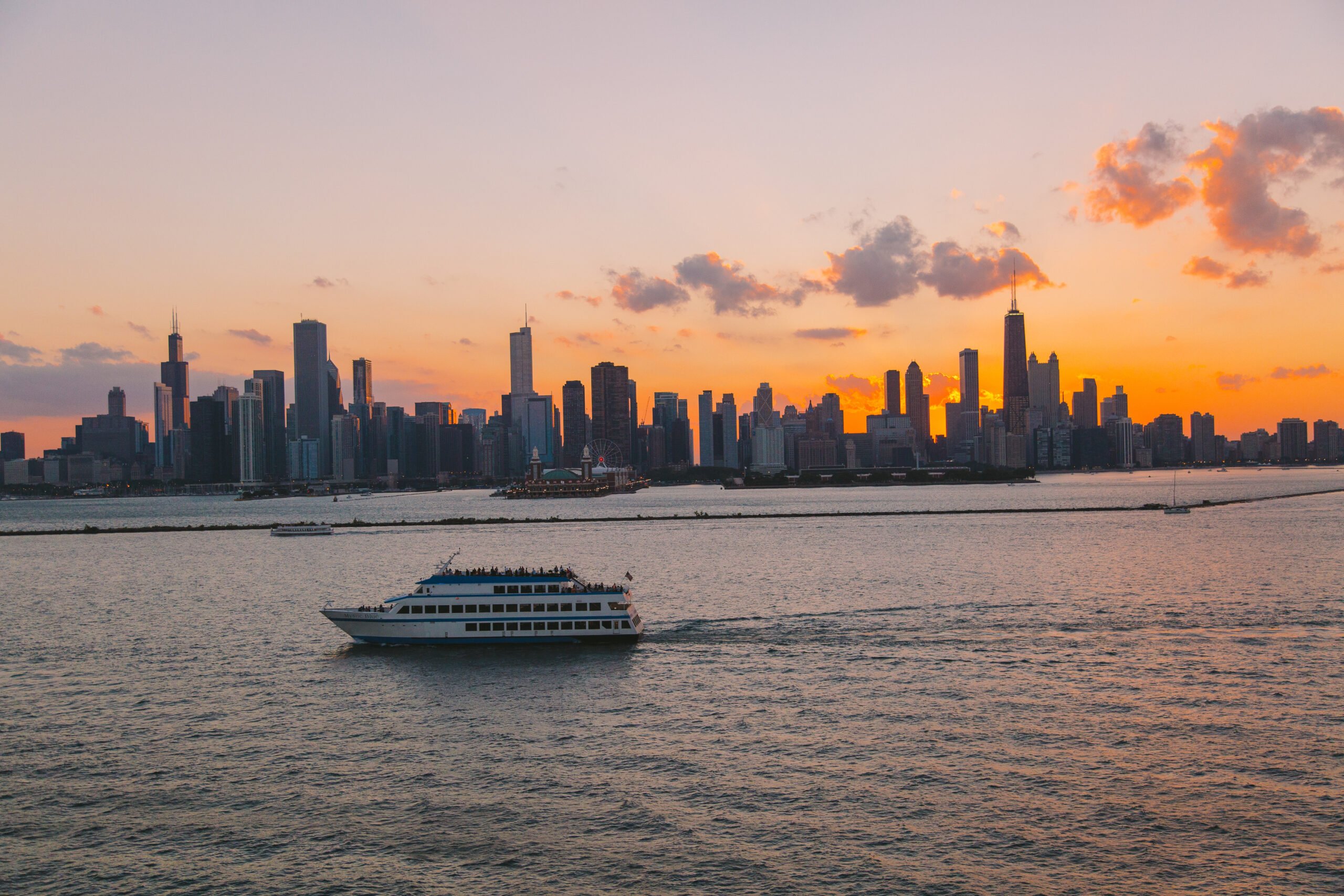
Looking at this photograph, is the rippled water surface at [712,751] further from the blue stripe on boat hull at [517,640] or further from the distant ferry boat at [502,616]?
the distant ferry boat at [502,616]

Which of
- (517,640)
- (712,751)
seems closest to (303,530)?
(517,640)

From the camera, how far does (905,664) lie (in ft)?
194

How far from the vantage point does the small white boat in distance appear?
7578 inches

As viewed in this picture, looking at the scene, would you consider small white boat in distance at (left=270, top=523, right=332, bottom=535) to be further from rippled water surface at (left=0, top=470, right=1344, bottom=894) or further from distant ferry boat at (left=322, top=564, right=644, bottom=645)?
distant ferry boat at (left=322, top=564, right=644, bottom=645)

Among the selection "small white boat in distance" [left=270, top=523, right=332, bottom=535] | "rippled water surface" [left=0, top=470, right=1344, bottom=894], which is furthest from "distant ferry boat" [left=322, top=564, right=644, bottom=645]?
"small white boat in distance" [left=270, top=523, right=332, bottom=535]

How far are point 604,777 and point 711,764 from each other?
15.3 ft

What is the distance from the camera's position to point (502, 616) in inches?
2697

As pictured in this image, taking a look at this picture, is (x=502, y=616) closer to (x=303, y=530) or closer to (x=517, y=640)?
(x=517, y=640)

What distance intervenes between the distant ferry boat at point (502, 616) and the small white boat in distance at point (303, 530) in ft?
432

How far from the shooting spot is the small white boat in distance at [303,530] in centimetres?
19249

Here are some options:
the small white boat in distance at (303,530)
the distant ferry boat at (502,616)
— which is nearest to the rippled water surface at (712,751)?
the distant ferry boat at (502,616)

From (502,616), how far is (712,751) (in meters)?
28.9

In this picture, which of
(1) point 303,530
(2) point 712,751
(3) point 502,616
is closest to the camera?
(2) point 712,751

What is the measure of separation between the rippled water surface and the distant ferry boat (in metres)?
1.75
